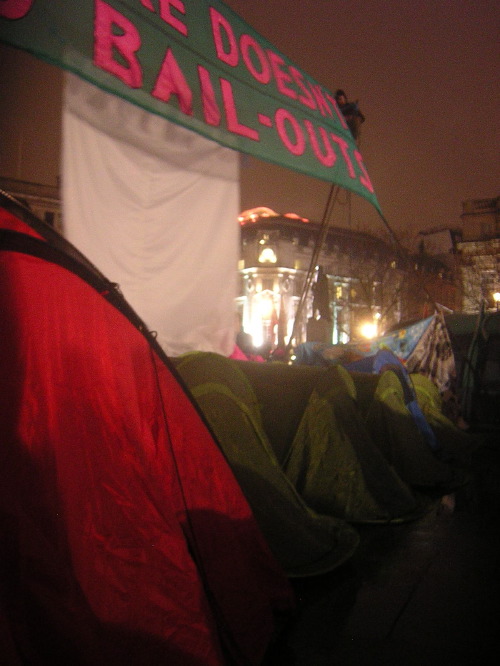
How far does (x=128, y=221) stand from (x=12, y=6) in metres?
1.69

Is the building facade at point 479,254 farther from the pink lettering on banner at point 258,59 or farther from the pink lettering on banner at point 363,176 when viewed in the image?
the pink lettering on banner at point 258,59

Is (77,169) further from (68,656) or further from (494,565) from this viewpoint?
(494,565)

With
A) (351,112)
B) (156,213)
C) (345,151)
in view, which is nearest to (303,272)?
(351,112)

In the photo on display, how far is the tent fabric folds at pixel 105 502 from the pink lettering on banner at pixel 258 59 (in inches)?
120

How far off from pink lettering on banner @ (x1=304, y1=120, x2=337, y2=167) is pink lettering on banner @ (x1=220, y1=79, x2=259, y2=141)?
43.7 inches

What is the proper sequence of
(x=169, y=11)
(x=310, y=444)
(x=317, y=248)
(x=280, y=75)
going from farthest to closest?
(x=317, y=248)
(x=280, y=75)
(x=310, y=444)
(x=169, y=11)

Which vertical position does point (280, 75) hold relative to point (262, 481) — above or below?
above

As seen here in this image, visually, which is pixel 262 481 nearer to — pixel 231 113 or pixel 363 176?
pixel 231 113

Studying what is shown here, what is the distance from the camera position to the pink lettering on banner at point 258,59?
177 inches

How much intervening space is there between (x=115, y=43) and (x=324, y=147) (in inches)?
104

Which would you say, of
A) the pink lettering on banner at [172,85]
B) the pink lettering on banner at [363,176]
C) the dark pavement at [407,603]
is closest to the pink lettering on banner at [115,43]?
the pink lettering on banner at [172,85]

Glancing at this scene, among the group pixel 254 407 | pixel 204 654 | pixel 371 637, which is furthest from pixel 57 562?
pixel 254 407

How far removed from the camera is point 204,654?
6.40ft

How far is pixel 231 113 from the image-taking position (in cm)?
395
